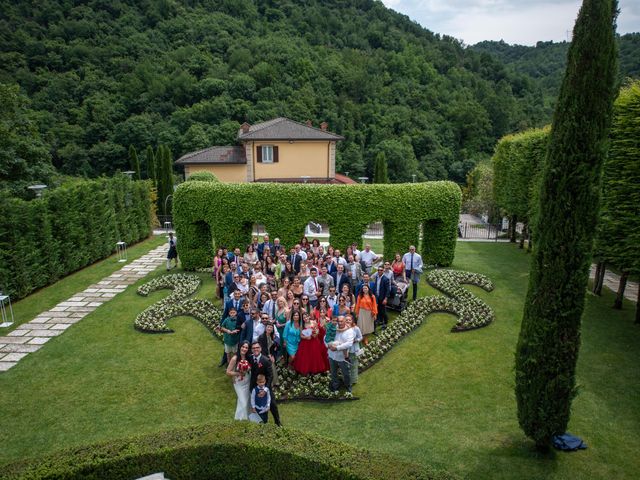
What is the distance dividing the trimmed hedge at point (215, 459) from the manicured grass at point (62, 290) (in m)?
9.44

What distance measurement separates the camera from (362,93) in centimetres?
6788

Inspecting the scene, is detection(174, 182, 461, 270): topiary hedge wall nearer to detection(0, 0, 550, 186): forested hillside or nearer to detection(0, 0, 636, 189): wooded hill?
detection(0, 0, 550, 186): forested hillside

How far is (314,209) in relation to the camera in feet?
60.8

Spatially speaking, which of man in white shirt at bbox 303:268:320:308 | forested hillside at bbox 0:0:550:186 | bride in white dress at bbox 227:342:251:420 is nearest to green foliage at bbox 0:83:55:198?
man in white shirt at bbox 303:268:320:308

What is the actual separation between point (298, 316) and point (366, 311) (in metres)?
2.80

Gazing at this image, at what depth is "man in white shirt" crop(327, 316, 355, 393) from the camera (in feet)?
31.1

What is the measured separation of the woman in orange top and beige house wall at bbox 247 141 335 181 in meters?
26.8

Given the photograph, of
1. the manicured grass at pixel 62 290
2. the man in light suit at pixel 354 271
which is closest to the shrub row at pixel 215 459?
the man in light suit at pixel 354 271

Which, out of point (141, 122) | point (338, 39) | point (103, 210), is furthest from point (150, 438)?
point (338, 39)

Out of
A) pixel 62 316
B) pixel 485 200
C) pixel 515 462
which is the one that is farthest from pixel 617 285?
pixel 62 316

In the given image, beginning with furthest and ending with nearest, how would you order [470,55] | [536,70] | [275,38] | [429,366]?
[536,70] → [470,55] → [275,38] → [429,366]

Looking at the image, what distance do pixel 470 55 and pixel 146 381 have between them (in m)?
94.7

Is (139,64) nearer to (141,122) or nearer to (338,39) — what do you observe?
(141,122)

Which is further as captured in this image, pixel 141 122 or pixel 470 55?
pixel 470 55
